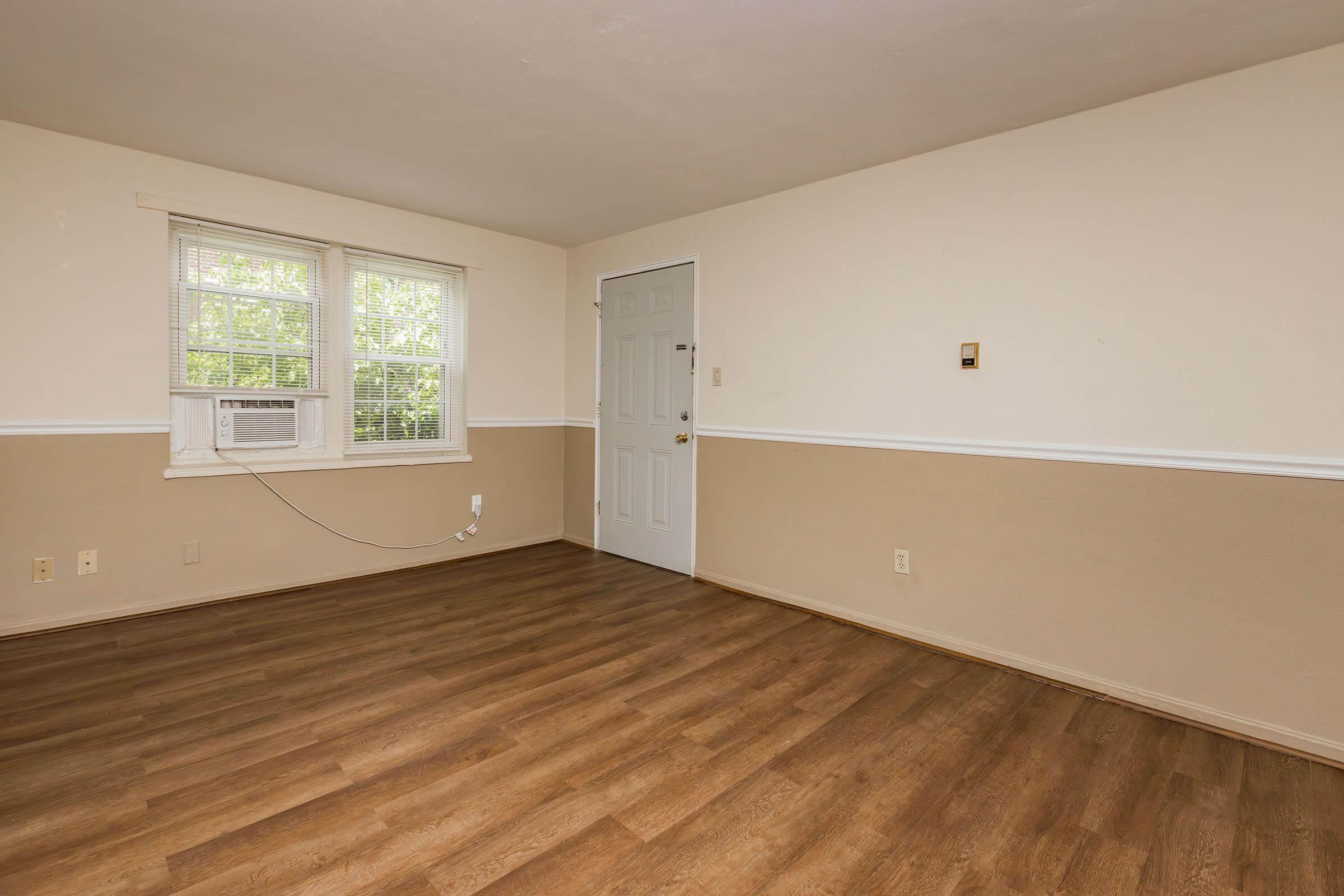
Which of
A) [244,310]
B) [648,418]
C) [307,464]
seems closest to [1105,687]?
[648,418]

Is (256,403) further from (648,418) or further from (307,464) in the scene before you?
(648,418)

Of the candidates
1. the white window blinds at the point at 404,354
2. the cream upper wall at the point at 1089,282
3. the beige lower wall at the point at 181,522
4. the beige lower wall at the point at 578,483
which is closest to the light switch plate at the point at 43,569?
the beige lower wall at the point at 181,522

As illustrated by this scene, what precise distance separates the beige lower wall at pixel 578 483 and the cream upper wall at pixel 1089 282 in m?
1.70

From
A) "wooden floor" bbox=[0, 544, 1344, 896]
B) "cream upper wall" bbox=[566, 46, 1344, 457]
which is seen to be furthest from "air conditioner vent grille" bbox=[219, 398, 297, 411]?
"cream upper wall" bbox=[566, 46, 1344, 457]

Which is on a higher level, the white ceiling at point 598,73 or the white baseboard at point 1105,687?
the white ceiling at point 598,73

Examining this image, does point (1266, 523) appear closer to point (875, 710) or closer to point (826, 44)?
point (875, 710)

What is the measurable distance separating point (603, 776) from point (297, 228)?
3.61 meters

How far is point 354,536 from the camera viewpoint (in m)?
4.23

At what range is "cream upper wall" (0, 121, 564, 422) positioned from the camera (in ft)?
10.0

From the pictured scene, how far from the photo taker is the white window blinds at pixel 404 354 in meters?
4.27

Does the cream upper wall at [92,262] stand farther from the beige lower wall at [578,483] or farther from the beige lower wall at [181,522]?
the beige lower wall at [578,483]

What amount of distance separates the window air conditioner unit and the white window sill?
0.12 m

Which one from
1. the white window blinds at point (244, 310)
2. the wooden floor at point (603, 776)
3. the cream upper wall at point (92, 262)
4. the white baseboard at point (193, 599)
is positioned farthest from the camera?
the white window blinds at point (244, 310)

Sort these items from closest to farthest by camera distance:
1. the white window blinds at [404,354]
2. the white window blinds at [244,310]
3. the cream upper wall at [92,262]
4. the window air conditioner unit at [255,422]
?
1. the cream upper wall at [92,262]
2. the white window blinds at [244,310]
3. the window air conditioner unit at [255,422]
4. the white window blinds at [404,354]
